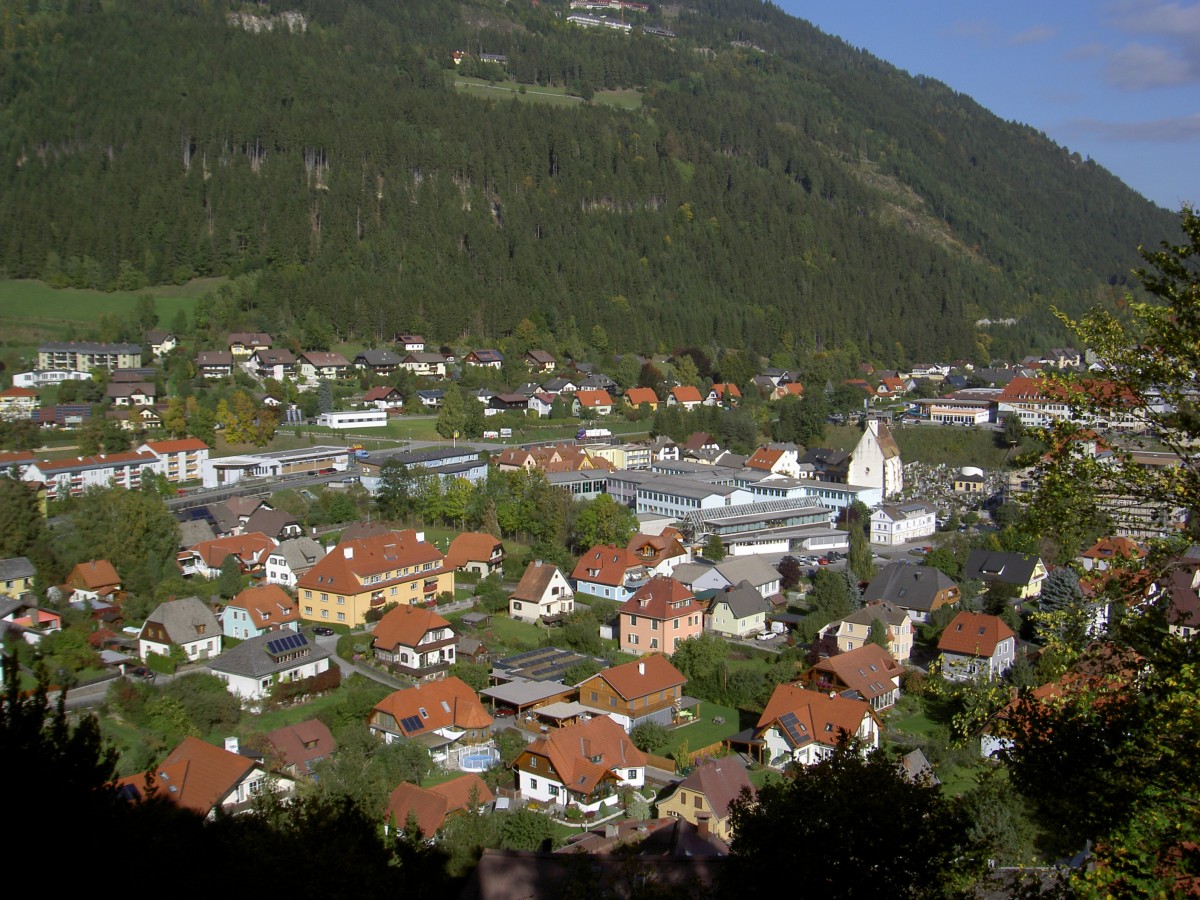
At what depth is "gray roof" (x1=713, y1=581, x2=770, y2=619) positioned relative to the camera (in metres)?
21.6

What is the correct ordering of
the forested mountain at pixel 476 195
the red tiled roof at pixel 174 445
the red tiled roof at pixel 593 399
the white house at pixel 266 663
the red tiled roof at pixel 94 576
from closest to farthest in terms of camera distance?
1. the white house at pixel 266 663
2. the red tiled roof at pixel 94 576
3. the red tiled roof at pixel 174 445
4. the red tiled roof at pixel 593 399
5. the forested mountain at pixel 476 195

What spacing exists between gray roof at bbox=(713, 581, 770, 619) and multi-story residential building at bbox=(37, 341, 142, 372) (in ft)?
92.8

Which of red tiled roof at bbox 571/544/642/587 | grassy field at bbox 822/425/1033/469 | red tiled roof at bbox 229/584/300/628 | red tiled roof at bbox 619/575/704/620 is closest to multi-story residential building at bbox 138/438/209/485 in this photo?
red tiled roof at bbox 229/584/300/628

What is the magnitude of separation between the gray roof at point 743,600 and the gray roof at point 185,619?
1026 centimetres

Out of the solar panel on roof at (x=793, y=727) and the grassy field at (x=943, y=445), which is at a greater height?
the grassy field at (x=943, y=445)

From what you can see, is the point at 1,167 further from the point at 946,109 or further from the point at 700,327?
the point at 946,109

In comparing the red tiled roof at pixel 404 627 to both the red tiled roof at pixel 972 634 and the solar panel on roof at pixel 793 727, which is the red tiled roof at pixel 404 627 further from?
the red tiled roof at pixel 972 634

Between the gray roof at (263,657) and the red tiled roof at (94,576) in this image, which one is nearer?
the gray roof at (263,657)

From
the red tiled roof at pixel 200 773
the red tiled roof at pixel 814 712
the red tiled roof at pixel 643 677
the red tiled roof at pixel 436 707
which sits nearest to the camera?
the red tiled roof at pixel 200 773

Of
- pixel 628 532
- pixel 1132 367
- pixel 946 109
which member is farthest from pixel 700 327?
pixel 946 109

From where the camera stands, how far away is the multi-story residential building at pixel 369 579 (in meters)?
21.2

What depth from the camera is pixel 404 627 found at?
1927 centimetres

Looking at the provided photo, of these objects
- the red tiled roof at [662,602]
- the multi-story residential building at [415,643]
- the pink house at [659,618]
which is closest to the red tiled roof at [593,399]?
the red tiled roof at [662,602]

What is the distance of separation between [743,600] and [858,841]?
657 inches
